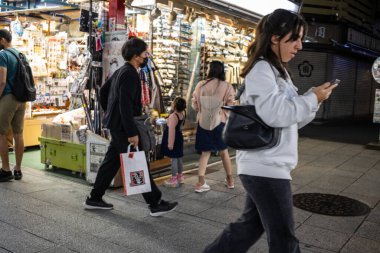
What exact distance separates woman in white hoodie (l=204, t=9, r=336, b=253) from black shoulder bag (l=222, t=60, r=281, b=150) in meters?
0.04

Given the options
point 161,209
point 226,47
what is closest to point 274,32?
point 161,209

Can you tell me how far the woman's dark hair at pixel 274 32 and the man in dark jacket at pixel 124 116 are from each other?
2.09m

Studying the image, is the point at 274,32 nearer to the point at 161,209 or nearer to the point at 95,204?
the point at 161,209

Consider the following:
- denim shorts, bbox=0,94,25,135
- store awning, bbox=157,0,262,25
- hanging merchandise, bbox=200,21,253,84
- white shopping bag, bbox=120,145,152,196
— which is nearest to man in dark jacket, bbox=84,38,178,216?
white shopping bag, bbox=120,145,152,196

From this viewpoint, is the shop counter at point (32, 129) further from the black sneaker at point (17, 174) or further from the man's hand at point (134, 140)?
the man's hand at point (134, 140)

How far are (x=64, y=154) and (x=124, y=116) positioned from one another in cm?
264

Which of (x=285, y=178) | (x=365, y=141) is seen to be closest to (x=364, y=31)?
(x=365, y=141)

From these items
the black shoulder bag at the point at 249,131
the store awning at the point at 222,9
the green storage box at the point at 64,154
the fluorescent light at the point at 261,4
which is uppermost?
the fluorescent light at the point at 261,4

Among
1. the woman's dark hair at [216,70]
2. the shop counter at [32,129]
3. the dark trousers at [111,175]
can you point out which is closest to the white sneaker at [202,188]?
the dark trousers at [111,175]

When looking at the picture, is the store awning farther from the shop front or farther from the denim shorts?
the denim shorts

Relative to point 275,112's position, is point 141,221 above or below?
below

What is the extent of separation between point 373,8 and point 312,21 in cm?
657

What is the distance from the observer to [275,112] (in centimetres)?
221

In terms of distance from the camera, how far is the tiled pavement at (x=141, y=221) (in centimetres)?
380
